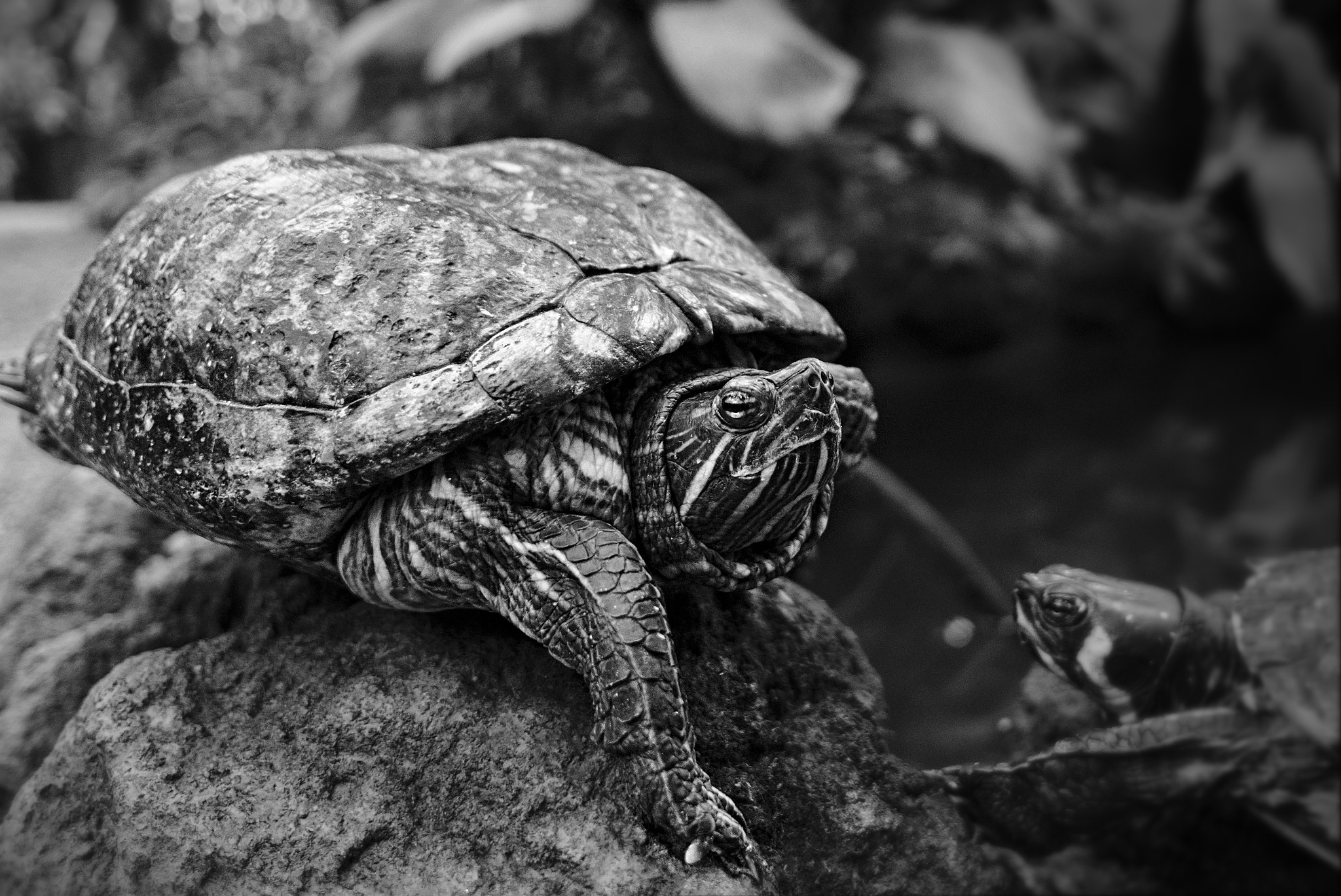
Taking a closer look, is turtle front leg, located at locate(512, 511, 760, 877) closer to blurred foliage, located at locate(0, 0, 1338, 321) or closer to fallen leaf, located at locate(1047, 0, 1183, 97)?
blurred foliage, located at locate(0, 0, 1338, 321)

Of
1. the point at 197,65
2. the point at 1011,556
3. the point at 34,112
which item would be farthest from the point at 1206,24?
the point at 34,112

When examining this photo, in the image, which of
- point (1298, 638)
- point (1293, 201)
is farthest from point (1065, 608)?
point (1293, 201)

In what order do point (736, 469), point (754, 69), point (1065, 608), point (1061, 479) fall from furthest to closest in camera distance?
point (1061, 479) → point (754, 69) → point (1065, 608) → point (736, 469)

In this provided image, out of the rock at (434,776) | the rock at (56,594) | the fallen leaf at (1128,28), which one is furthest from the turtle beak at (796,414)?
the fallen leaf at (1128,28)

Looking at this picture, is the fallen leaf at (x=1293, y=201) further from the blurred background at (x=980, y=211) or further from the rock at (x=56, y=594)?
the rock at (x=56, y=594)

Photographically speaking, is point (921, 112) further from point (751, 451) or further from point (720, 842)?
point (720, 842)

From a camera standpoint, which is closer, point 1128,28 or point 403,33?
point 403,33

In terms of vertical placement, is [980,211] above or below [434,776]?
below
